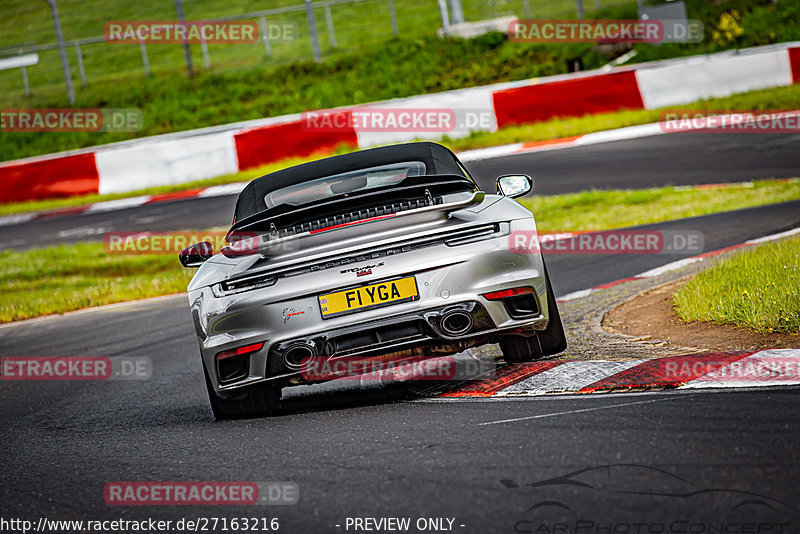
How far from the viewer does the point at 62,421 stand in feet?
20.1

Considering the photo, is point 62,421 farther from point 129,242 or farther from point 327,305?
point 129,242

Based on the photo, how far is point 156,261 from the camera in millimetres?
14562

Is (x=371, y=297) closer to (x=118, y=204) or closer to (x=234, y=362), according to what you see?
(x=234, y=362)

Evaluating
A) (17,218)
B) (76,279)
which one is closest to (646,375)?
(76,279)

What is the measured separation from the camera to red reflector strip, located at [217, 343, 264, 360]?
5.20 meters

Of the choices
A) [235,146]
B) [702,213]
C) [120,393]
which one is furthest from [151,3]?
[120,393]

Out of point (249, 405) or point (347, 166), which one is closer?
point (249, 405)

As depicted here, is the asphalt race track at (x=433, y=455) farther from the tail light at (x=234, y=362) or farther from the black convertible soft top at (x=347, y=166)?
the black convertible soft top at (x=347, y=166)

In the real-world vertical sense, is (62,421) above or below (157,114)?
below

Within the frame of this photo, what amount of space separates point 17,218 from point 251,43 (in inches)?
477

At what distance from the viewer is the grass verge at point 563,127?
669 inches

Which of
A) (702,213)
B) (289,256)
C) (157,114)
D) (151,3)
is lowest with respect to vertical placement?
(702,213)

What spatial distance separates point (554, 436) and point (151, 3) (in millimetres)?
36568

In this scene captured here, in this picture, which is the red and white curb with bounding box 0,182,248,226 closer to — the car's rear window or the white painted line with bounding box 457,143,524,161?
the white painted line with bounding box 457,143,524,161
